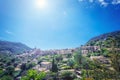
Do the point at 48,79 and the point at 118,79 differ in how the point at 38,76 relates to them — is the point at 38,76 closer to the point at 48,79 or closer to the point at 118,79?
the point at 48,79

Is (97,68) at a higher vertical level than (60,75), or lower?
higher

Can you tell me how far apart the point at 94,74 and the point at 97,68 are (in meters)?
0.36

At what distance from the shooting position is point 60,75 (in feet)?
192

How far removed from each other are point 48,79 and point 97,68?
4939cm

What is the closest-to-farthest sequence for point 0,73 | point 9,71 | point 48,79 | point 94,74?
point 94,74 → point 48,79 → point 0,73 → point 9,71

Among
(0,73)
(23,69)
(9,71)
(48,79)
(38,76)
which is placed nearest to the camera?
(38,76)

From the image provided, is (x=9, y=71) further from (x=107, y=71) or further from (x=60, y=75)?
(x=107, y=71)

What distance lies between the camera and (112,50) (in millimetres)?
8453

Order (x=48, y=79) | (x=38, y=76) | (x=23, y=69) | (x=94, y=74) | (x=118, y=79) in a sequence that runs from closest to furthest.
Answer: (x=118, y=79) → (x=94, y=74) → (x=38, y=76) → (x=48, y=79) → (x=23, y=69)

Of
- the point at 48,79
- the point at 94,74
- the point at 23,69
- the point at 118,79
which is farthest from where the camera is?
the point at 23,69

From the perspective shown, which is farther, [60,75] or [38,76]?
[60,75]

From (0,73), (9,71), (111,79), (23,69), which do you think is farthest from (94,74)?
(23,69)

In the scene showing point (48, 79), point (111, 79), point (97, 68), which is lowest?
point (48, 79)

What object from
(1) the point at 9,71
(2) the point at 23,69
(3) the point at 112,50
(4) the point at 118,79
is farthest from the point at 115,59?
(2) the point at 23,69
